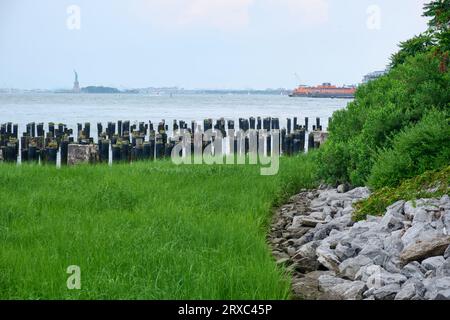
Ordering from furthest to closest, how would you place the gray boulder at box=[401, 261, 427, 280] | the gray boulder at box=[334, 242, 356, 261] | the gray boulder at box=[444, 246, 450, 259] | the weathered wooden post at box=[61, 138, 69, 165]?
1. the weathered wooden post at box=[61, 138, 69, 165]
2. the gray boulder at box=[334, 242, 356, 261]
3. the gray boulder at box=[444, 246, 450, 259]
4. the gray boulder at box=[401, 261, 427, 280]

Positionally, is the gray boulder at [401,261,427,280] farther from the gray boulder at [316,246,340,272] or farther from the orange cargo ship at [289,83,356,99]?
the orange cargo ship at [289,83,356,99]

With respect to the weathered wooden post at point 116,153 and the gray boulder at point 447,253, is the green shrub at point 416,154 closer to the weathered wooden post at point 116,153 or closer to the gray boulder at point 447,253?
the gray boulder at point 447,253

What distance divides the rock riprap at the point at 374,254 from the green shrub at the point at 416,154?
0.73 metres

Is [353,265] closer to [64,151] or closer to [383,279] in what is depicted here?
[383,279]

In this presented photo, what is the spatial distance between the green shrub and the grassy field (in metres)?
1.65

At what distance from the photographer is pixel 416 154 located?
7.82 meters

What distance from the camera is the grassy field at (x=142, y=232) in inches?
203

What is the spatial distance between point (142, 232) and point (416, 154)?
11.8 ft

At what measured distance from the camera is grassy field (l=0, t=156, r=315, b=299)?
5.15 meters

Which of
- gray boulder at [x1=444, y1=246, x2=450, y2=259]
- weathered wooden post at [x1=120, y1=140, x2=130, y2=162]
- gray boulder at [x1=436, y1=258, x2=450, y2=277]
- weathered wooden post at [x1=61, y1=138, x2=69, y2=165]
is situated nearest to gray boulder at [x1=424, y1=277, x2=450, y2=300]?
gray boulder at [x1=436, y1=258, x2=450, y2=277]

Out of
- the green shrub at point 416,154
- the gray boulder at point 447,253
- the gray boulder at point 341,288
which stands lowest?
the gray boulder at point 341,288

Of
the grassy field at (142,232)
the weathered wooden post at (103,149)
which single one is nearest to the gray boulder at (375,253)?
the grassy field at (142,232)

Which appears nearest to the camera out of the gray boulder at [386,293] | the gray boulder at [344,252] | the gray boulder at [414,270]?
the gray boulder at [386,293]

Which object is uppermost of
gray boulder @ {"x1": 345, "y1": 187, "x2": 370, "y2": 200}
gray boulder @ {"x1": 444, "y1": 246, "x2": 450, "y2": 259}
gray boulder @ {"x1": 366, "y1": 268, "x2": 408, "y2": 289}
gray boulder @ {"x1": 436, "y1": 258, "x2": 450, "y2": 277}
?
gray boulder @ {"x1": 345, "y1": 187, "x2": 370, "y2": 200}
